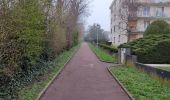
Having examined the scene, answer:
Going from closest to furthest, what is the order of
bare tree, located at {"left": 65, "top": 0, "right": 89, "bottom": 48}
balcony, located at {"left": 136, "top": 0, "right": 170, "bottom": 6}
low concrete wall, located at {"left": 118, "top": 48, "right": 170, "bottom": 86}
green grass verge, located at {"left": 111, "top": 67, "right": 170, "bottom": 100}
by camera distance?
1. green grass verge, located at {"left": 111, "top": 67, "right": 170, "bottom": 100}
2. low concrete wall, located at {"left": 118, "top": 48, "right": 170, "bottom": 86}
3. bare tree, located at {"left": 65, "top": 0, "right": 89, "bottom": 48}
4. balcony, located at {"left": 136, "top": 0, "right": 170, "bottom": 6}

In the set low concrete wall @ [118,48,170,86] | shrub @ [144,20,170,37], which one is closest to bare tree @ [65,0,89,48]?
shrub @ [144,20,170,37]

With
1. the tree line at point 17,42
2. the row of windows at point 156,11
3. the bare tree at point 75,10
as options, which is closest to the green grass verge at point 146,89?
the tree line at point 17,42

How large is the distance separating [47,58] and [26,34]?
789cm

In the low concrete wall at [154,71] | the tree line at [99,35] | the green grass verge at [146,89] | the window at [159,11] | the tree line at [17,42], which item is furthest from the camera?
the tree line at [99,35]

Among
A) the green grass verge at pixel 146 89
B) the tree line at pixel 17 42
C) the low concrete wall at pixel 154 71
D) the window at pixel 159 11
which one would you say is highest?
the window at pixel 159 11

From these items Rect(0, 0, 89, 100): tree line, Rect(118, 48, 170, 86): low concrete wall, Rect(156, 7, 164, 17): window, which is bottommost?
Rect(118, 48, 170, 86): low concrete wall

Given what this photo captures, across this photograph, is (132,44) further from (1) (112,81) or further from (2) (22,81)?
(2) (22,81)

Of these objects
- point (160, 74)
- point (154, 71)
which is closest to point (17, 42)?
point (160, 74)

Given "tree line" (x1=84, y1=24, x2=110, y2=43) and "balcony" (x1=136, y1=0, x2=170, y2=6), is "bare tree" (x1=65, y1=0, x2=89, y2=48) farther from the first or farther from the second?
"tree line" (x1=84, y1=24, x2=110, y2=43)

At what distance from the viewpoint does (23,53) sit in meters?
13.7

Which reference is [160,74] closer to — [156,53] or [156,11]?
[156,53]

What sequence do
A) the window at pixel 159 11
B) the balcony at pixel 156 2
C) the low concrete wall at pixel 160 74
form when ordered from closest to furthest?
the low concrete wall at pixel 160 74 → the balcony at pixel 156 2 → the window at pixel 159 11

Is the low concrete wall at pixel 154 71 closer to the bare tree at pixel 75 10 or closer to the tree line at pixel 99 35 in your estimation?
the bare tree at pixel 75 10

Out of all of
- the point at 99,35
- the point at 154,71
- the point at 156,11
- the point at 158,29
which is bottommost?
the point at 154,71
